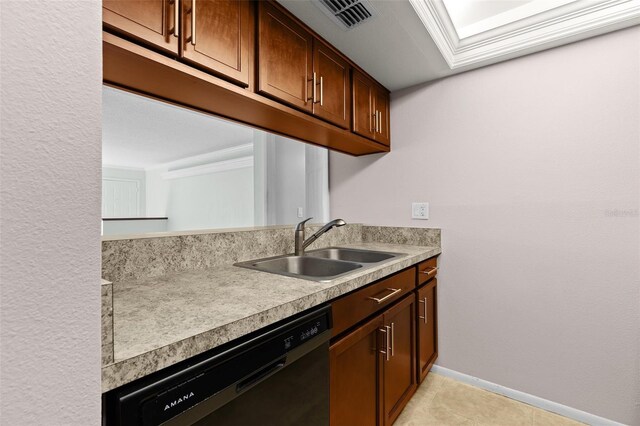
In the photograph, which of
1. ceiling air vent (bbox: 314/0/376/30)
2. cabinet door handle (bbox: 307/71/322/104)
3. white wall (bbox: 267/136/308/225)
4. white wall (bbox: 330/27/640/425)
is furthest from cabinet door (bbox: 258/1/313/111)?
white wall (bbox: 267/136/308/225)

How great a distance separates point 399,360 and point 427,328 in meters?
0.50

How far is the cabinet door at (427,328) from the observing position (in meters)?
1.80

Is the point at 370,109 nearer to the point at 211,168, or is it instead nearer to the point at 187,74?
the point at 187,74

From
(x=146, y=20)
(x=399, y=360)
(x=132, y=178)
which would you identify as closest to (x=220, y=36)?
(x=146, y=20)

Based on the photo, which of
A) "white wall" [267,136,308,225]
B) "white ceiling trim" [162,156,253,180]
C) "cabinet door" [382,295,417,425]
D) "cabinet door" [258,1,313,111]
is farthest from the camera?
"white ceiling trim" [162,156,253,180]

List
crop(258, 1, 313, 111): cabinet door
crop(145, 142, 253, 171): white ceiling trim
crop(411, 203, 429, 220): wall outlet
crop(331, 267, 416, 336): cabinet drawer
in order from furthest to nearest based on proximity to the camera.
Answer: crop(145, 142, 253, 171): white ceiling trim < crop(411, 203, 429, 220): wall outlet < crop(258, 1, 313, 111): cabinet door < crop(331, 267, 416, 336): cabinet drawer

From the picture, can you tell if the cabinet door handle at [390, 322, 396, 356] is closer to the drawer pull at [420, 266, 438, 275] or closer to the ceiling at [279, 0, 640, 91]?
the drawer pull at [420, 266, 438, 275]

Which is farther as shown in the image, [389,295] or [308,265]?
[308,265]

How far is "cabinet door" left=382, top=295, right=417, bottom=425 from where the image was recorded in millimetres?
1411

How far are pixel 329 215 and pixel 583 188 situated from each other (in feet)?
5.63

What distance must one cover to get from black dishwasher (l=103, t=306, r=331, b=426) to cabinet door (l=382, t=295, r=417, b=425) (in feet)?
1.70

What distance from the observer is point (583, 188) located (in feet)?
5.41

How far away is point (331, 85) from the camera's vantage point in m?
1.70

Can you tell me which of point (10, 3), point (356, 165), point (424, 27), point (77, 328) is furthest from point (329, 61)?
point (77, 328)
